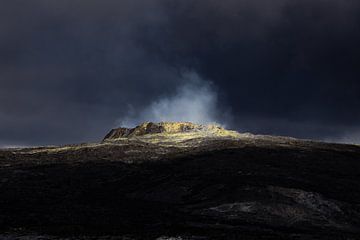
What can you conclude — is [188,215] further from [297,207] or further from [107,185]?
[107,185]

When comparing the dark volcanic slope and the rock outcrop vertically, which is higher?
the rock outcrop

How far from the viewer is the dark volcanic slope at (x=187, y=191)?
33.2 meters

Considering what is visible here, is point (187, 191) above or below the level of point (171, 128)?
below

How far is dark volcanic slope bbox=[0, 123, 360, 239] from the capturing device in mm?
33219

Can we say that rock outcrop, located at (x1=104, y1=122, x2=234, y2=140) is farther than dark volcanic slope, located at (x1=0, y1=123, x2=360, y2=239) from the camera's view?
Yes

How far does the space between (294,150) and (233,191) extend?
24151mm

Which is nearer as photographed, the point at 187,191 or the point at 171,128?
the point at 187,191

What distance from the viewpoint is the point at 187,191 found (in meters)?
46.3

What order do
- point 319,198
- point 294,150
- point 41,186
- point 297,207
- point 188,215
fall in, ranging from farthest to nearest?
point 294,150 < point 41,186 < point 319,198 < point 297,207 < point 188,215

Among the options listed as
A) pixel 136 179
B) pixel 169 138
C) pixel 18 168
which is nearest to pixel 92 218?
pixel 136 179

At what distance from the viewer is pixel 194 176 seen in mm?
51500

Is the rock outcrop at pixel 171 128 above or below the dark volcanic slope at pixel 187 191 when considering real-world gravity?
above

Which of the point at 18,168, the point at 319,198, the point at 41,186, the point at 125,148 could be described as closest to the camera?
the point at 319,198

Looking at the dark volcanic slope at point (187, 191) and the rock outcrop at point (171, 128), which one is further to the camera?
the rock outcrop at point (171, 128)
